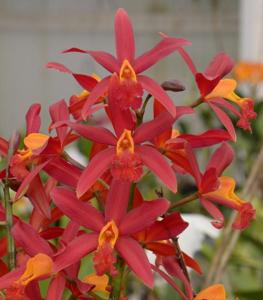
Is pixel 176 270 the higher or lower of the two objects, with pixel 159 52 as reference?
lower

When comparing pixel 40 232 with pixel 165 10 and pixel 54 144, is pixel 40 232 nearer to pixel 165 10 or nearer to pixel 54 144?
pixel 54 144

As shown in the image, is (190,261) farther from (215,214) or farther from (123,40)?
(123,40)

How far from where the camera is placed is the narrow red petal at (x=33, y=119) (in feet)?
1.58

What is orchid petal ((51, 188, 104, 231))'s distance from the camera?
1.40ft

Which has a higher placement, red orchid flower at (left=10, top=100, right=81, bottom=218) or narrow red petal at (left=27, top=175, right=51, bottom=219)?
red orchid flower at (left=10, top=100, right=81, bottom=218)

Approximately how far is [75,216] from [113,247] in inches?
1.3

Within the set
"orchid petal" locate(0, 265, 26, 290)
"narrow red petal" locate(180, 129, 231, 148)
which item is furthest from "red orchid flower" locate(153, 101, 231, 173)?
"orchid petal" locate(0, 265, 26, 290)

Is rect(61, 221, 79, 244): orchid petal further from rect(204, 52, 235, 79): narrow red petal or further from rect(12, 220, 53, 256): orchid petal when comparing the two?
rect(204, 52, 235, 79): narrow red petal

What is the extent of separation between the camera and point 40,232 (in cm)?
47

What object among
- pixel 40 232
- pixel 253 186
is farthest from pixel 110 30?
pixel 40 232

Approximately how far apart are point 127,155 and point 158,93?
0.04 meters

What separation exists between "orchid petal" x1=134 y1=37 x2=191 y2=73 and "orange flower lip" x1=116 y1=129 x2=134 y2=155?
4 cm

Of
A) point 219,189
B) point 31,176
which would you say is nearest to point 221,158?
point 219,189

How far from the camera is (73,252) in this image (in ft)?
Result: 1.38
